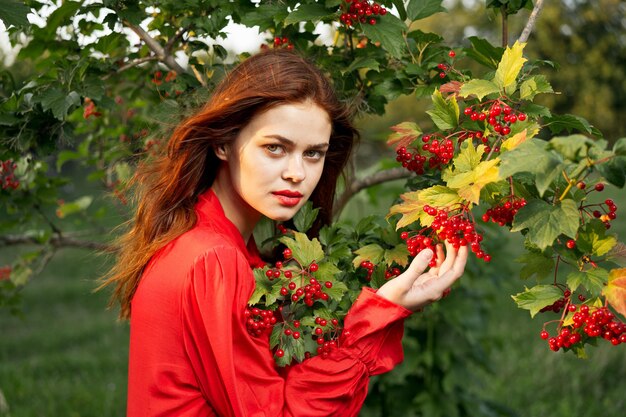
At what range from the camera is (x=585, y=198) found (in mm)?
1901

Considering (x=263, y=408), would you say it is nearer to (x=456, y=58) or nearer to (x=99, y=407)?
(x=456, y=58)

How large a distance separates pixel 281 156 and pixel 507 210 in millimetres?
662

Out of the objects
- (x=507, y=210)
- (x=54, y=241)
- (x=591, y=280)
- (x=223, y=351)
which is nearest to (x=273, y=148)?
(x=223, y=351)

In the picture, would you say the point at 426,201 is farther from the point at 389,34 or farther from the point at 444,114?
the point at 389,34

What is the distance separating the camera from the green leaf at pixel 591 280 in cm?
181

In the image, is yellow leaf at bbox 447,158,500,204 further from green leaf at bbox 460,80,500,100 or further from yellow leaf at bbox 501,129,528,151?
green leaf at bbox 460,80,500,100

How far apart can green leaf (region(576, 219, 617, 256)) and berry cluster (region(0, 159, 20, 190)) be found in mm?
2088

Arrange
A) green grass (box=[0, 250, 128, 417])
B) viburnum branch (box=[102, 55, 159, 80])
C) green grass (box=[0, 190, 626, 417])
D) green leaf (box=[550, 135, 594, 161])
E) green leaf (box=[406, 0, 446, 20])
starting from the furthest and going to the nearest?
green grass (box=[0, 250, 128, 417]) → green grass (box=[0, 190, 626, 417]) → viburnum branch (box=[102, 55, 159, 80]) → green leaf (box=[406, 0, 446, 20]) → green leaf (box=[550, 135, 594, 161])

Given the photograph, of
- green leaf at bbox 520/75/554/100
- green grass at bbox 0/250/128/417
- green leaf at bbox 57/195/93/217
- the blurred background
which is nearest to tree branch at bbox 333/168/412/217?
the blurred background

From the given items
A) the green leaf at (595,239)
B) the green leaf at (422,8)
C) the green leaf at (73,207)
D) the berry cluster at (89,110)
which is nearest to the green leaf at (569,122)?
the green leaf at (595,239)

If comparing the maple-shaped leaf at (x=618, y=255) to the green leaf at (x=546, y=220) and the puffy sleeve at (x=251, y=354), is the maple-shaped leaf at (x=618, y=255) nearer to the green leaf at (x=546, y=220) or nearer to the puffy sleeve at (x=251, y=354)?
the green leaf at (x=546, y=220)

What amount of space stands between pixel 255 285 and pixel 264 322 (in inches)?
4.4

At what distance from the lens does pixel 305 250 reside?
218 cm

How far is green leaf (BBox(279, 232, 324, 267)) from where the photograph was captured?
2.17 metres
